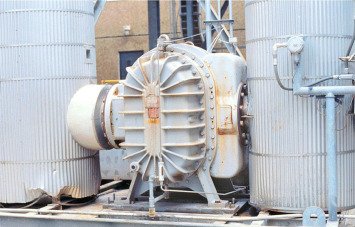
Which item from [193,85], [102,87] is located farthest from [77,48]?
[193,85]

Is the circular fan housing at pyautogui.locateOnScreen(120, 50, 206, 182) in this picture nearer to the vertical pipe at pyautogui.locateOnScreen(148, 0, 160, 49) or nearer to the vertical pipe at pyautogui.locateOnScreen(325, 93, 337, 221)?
the vertical pipe at pyautogui.locateOnScreen(325, 93, 337, 221)

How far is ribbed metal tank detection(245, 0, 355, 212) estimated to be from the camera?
5000 millimetres

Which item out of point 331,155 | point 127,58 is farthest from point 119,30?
point 331,155

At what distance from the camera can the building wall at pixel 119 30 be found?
44.6 ft

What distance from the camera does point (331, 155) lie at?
4.80 metres

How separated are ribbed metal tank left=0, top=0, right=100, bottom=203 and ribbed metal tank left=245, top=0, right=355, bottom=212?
2104mm

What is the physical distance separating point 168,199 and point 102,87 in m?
1.39

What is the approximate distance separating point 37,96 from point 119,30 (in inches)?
321

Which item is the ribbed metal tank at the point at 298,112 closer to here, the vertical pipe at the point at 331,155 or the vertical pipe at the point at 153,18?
the vertical pipe at the point at 331,155

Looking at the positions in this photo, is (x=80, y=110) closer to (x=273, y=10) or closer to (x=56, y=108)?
(x=56, y=108)

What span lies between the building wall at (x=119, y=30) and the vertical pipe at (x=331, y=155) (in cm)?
865

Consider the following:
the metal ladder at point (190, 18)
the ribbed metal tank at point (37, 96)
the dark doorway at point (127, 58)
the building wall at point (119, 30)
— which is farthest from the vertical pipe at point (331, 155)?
the dark doorway at point (127, 58)

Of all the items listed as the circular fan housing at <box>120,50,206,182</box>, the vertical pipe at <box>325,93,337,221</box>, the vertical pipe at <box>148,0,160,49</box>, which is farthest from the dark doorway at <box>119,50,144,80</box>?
the vertical pipe at <box>325,93,337,221</box>

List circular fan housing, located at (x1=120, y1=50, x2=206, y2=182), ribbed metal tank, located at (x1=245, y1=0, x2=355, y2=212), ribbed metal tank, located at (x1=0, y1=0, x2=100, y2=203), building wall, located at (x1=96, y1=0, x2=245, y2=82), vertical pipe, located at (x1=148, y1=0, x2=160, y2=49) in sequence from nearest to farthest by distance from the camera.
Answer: ribbed metal tank, located at (x1=245, y1=0, x2=355, y2=212), circular fan housing, located at (x1=120, y1=50, x2=206, y2=182), ribbed metal tank, located at (x1=0, y1=0, x2=100, y2=203), vertical pipe, located at (x1=148, y1=0, x2=160, y2=49), building wall, located at (x1=96, y1=0, x2=245, y2=82)
